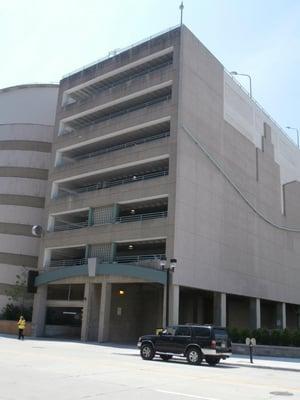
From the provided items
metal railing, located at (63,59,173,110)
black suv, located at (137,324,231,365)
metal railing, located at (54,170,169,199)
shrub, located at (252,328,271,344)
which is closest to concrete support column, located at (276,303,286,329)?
shrub, located at (252,328,271,344)

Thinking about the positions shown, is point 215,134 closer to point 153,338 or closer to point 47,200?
point 47,200

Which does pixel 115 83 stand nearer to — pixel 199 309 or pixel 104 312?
pixel 104 312

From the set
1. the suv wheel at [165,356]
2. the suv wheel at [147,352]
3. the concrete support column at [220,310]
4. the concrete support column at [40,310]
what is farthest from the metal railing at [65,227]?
the suv wheel at [165,356]

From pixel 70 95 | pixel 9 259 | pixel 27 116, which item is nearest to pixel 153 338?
pixel 9 259

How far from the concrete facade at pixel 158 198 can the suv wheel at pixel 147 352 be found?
1337cm

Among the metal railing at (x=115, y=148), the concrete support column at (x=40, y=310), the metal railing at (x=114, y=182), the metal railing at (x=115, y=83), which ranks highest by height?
the metal railing at (x=115, y=83)

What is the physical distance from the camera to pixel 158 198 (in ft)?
139

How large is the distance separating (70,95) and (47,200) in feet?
42.8

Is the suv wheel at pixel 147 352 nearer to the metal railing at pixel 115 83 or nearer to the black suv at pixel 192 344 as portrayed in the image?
the black suv at pixel 192 344

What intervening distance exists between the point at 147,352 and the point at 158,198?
2007 cm

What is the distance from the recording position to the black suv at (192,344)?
73.3 ft

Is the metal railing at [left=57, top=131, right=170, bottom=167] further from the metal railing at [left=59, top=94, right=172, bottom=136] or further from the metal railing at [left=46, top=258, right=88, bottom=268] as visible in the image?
the metal railing at [left=46, top=258, right=88, bottom=268]

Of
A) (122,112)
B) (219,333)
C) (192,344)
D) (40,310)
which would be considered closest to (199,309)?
(40,310)

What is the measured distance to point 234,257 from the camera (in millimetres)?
47094
